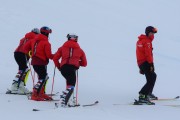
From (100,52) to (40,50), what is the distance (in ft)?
37.0

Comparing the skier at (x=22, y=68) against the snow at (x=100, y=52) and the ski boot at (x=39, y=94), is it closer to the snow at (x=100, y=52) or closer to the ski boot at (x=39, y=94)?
the snow at (x=100, y=52)

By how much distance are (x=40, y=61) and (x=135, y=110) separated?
2.54m

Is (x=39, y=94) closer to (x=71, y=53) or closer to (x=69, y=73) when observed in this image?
(x=69, y=73)

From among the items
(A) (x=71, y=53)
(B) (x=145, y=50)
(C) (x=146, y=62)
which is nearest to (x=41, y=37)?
(A) (x=71, y=53)

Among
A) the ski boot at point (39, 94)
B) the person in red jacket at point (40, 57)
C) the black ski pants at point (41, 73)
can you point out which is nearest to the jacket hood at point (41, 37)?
the person in red jacket at point (40, 57)

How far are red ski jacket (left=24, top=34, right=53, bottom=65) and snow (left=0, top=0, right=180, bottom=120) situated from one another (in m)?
0.99

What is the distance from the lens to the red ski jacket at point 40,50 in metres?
9.93

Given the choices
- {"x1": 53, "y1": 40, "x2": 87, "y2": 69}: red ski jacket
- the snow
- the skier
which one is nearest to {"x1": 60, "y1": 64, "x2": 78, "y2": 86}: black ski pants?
{"x1": 53, "y1": 40, "x2": 87, "y2": 69}: red ski jacket

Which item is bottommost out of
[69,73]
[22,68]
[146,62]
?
[69,73]

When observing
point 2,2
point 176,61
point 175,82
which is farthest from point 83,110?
point 2,2

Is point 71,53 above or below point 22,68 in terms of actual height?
above

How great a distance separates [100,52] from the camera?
69.2 ft

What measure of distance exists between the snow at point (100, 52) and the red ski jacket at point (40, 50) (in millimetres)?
986

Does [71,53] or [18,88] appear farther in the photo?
[18,88]
